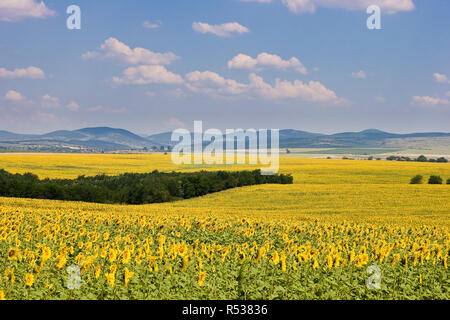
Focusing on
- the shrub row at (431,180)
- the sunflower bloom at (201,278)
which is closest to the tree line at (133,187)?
the shrub row at (431,180)

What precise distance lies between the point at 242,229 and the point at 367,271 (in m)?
8.86

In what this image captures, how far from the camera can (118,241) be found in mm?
13984

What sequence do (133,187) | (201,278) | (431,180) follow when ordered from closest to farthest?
1. (201,278)
2. (133,187)
3. (431,180)

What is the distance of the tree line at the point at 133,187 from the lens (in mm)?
50188

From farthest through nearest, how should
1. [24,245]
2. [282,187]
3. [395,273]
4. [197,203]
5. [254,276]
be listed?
[282,187] < [197,203] < [24,245] < [395,273] < [254,276]

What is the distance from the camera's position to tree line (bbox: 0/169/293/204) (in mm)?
50188

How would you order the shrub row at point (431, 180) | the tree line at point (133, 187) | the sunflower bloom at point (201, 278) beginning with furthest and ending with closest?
the shrub row at point (431, 180) → the tree line at point (133, 187) → the sunflower bloom at point (201, 278)

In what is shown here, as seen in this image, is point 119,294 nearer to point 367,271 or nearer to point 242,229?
point 367,271

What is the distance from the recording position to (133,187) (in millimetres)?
55531

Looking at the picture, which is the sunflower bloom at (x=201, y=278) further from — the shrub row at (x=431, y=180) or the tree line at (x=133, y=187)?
the shrub row at (x=431, y=180)

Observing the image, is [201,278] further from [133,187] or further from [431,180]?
[431,180]

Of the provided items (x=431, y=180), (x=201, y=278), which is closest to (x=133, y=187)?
(x=431, y=180)
